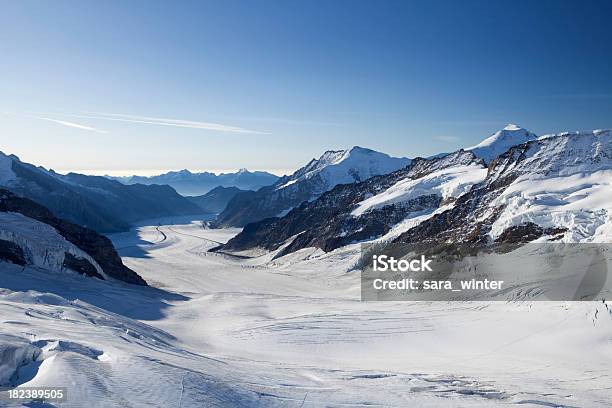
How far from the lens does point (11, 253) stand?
34.4m

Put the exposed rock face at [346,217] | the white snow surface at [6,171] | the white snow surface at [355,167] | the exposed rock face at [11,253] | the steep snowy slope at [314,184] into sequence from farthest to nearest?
the white snow surface at [355,167] < the steep snowy slope at [314,184] < the white snow surface at [6,171] < the exposed rock face at [346,217] < the exposed rock face at [11,253]

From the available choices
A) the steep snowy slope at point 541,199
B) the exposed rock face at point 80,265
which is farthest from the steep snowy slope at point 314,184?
the exposed rock face at point 80,265

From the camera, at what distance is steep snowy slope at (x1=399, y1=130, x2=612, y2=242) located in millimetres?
37594

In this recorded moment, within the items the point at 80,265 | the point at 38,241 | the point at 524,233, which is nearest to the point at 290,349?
the point at 80,265

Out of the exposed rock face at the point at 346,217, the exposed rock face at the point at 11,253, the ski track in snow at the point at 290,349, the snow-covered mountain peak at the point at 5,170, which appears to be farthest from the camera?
the snow-covered mountain peak at the point at 5,170

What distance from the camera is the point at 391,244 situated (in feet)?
200

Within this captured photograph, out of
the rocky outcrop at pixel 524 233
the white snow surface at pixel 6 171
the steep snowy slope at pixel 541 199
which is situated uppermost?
the white snow surface at pixel 6 171

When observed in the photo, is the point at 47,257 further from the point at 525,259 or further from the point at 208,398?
the point at 525,259

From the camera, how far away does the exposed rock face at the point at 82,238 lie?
46.7m

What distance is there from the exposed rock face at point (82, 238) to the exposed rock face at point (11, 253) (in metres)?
10.1

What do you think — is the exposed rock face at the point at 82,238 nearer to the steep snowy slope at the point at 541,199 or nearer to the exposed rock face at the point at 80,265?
the exposed rock face at the point at 80,265

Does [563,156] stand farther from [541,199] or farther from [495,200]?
[541,199]

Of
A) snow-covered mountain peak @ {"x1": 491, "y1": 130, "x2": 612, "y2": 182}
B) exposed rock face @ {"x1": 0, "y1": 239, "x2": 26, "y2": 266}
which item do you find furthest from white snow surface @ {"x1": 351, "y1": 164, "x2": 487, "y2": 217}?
exposed rock face @ {"x1": 0, "y1": 239, "x2": 26, "y2": 266}

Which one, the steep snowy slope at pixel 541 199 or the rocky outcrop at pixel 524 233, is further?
the rocky outcrop at pixel 524 233
